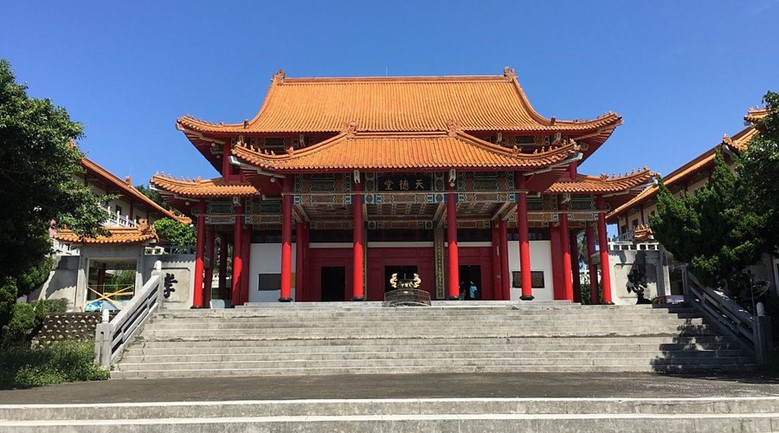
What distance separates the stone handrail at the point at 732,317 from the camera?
1170 centimetres

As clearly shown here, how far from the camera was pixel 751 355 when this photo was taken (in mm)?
11633

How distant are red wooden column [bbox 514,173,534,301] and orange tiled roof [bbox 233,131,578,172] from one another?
96cm

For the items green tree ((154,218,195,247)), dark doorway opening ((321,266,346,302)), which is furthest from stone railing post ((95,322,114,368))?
green tree ((154,218,195,247))

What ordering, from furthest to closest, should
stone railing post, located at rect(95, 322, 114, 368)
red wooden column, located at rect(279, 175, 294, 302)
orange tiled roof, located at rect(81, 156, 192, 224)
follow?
orange tiled roof, located at rect(81, 156, 192, 224), red wooden column, located at rect(279, 175, 294, 302), stone railing post, located at rect(95, 322, 114, 368)

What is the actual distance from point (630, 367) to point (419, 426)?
7.36m

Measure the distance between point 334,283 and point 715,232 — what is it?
43.9ft

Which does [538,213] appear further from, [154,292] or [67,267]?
[67,267]

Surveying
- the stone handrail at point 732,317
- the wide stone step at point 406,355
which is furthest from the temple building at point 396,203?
the wide stone step at point 406,355

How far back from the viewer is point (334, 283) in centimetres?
2231

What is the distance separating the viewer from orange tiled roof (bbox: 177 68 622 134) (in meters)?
21.0

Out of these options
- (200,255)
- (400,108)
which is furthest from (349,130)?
(200,255)

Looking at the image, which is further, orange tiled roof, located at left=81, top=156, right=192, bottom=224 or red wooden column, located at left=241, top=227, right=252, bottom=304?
orange tiled roof, located at left=81, top=156, right=192, bottom=224

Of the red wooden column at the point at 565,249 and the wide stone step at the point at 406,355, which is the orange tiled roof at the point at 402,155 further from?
the wide stone step at the point at 406,355

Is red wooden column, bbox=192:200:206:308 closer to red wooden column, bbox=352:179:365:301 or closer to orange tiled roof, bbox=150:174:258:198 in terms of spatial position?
orange tiled roof, bbox=150:174:258:198
